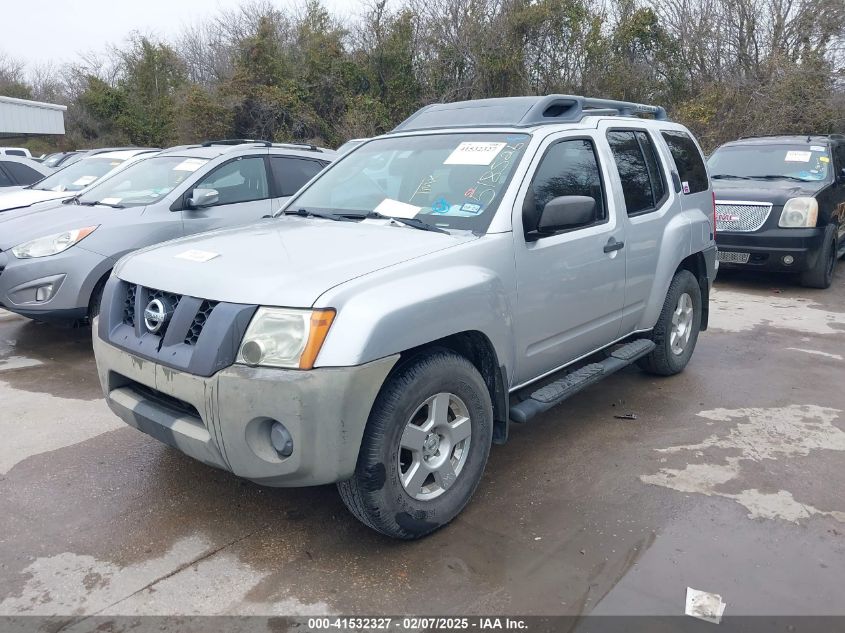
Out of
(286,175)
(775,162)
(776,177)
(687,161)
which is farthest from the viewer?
(775,162)

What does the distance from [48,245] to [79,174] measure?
4264 mm

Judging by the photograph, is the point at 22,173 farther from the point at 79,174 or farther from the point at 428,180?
the point at 428,180

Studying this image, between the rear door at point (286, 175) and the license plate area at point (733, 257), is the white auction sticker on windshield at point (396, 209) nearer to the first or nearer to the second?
the rear door at point (286, 175)

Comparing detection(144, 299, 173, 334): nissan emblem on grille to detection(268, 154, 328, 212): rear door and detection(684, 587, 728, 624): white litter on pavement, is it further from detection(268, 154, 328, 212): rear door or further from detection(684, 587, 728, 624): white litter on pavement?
detection(268, 154, 328, 212): rear door

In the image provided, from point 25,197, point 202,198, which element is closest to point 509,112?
point 202,198

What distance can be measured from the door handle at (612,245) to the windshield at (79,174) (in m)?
7.30

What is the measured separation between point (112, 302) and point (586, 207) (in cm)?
236

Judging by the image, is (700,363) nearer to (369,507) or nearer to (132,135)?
(369,507)

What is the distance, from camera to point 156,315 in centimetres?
306

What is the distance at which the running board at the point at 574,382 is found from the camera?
3.68 m

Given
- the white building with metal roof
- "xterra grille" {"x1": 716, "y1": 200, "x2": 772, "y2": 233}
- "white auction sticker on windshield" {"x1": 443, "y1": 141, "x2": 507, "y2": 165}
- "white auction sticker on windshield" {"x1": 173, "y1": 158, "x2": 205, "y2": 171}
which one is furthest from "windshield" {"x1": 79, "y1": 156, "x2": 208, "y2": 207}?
the white building with metal roof

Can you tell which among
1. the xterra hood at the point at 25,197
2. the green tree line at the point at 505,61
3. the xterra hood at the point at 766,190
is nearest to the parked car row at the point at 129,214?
the xterra hood at the point at 25,197

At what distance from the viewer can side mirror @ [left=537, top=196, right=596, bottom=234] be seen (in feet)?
11.6

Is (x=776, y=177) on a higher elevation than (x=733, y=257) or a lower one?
higher
